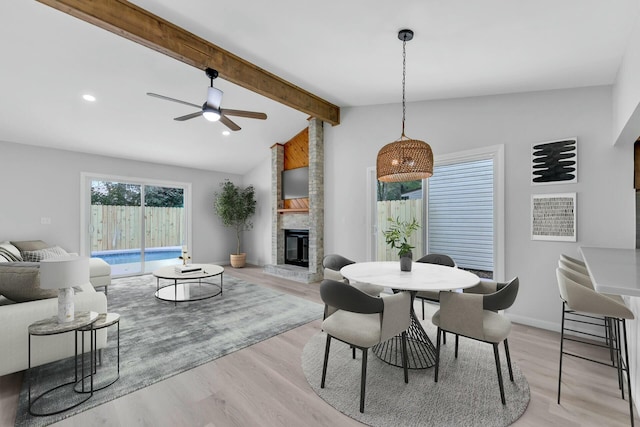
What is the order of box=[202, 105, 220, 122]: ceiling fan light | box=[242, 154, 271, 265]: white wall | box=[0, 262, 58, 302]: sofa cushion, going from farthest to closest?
box=[242, 154, 271, 265]: white wall → box=[202, 105, 220, 122]: ceiling fan light → box=[0, 262, 58, 302]: sofa cushion

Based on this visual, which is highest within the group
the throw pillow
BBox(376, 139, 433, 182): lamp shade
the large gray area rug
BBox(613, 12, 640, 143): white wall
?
BBox(613, 12, 640, 143): white wall

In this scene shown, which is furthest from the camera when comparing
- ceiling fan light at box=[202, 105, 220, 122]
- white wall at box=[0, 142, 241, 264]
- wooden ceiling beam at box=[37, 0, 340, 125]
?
white wall at box=[0, 142, 241, 264]

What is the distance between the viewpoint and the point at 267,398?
1887 millimetres

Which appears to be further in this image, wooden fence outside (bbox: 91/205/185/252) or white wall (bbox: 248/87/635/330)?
wooden fence outside (bbox: 91/205/185/252)

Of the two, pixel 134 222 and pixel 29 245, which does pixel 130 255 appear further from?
pixel 29 245

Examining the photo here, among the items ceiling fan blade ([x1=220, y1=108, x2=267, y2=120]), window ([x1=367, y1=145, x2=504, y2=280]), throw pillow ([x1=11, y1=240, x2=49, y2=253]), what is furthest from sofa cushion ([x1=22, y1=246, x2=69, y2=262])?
window ([x1=367, y1=145, x2=504, y2=280])

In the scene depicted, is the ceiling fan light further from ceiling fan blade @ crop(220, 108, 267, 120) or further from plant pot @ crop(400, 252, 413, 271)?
plant pot @ crop(400, 252, 413, 271)

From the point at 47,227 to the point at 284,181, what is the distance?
4319mm

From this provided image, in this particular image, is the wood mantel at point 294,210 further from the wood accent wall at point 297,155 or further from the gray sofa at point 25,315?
the gray sofa at point 25,315

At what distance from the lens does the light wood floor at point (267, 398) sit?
168cm

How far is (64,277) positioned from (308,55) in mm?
2879

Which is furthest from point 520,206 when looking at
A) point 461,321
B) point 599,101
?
point 461,321

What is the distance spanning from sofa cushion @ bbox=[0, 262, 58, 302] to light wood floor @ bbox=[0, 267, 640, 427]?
0.65m

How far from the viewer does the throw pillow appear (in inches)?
170
